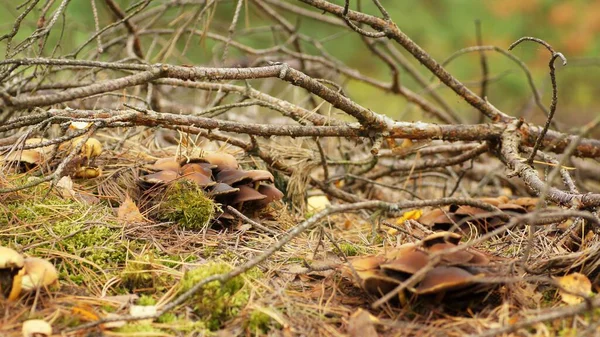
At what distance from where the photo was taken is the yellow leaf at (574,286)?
1.74m

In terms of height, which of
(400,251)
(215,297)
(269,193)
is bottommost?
(215,297)

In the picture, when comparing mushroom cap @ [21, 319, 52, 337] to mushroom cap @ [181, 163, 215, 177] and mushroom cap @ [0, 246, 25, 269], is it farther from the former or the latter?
mushroom cap @ [181, 163, 215, 177]

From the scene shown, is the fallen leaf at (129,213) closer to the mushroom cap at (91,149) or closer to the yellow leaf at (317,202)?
the mushroom cap at (91,149)

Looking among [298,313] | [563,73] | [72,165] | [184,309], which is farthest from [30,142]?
[563,73]

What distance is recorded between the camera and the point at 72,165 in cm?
254

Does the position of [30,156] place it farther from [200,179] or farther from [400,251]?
[400,251]

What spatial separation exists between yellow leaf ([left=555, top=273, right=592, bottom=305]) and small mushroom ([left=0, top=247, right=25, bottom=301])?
162 centimetres

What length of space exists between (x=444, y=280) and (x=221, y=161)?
4.35ft

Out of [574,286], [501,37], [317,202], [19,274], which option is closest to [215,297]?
[19,274]

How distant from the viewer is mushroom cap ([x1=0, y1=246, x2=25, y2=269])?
62.9 inches

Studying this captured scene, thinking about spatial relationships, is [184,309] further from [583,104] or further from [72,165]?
[583,104]

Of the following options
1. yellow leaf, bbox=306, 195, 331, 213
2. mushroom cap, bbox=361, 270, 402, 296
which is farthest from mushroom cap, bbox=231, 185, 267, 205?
mushroom cap, bbox=361, 270, 402, 296

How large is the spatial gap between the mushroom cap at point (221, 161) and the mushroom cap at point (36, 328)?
1.18 m

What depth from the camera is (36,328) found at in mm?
1537
